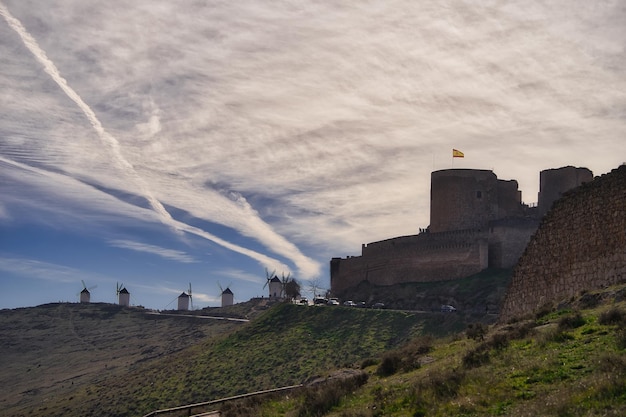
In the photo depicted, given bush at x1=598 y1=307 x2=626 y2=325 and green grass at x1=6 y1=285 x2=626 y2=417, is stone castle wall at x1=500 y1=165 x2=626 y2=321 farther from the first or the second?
bush at x1=598 y1=307 x2=626 y2=325

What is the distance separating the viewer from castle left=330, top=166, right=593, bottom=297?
58875 mm

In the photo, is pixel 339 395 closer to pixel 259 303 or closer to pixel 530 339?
pixel 530 339

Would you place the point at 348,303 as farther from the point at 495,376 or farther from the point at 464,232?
the point at 495,376

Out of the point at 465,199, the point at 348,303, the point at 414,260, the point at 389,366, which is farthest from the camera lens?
the point at 348,303

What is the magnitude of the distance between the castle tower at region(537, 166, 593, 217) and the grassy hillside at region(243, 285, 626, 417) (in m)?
42.5

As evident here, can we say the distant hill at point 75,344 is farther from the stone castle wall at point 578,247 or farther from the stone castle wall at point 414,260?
the stone castle wall at point 578,247

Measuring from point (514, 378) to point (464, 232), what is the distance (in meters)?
48.5

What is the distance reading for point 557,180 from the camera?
195ft

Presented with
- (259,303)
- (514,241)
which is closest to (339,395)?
(514,241)

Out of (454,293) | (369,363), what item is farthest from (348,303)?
(369,363)

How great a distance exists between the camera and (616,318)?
14.5 metres

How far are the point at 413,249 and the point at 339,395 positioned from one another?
1929 inches

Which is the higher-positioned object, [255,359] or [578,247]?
[578,247]

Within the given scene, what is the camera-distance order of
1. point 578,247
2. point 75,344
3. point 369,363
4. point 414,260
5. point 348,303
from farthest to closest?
point 75,344 → point 348,303 → point 414,260 → point 369,363 → point 578,247
